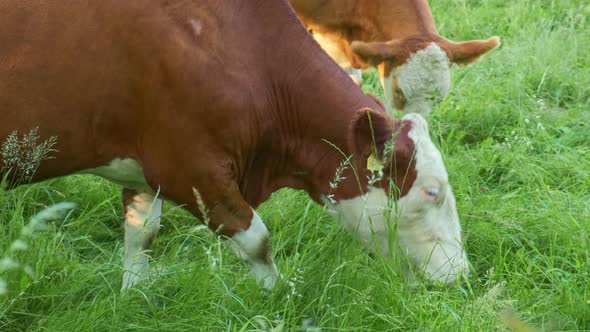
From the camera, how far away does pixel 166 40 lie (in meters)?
4.00

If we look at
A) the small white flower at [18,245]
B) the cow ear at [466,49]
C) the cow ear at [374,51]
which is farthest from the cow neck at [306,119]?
the cow ear at [466,49]

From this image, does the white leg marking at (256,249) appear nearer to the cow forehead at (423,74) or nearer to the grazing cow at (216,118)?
the grazing cow at (216,118)

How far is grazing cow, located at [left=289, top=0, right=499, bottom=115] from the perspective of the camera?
585cm

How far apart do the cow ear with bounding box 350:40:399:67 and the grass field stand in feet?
2.12

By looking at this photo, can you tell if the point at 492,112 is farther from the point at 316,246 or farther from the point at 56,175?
the point at 56,175

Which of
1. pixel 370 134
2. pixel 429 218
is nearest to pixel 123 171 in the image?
pixel 370 134

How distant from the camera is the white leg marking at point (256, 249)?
4180 millimetres

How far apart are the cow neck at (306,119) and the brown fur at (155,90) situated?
5cm

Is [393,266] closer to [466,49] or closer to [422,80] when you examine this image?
[422,80]

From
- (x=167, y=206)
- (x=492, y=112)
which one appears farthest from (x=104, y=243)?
(x=492, y=112)

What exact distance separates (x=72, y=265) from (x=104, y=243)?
3.11ft

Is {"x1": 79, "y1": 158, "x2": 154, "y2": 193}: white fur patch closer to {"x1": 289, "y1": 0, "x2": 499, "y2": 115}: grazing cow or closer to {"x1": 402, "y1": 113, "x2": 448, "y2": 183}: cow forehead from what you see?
{"x1": 402, "y1": 113, "x2": 448, "y2": 183}: cow forehead

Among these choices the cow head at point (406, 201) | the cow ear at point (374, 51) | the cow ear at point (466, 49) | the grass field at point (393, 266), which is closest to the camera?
the grass field at point (393, 266)

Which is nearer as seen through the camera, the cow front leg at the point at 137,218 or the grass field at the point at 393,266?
the grass field at the point at 393,266
